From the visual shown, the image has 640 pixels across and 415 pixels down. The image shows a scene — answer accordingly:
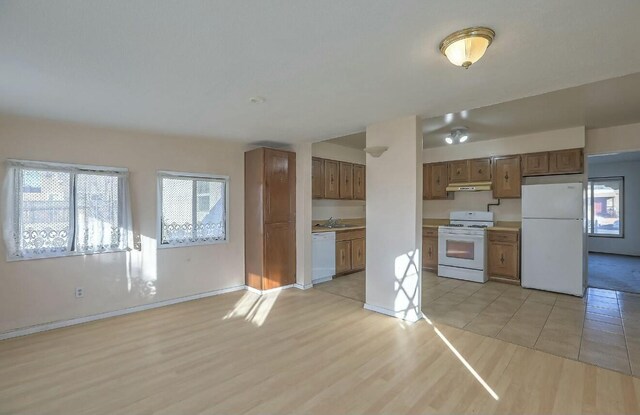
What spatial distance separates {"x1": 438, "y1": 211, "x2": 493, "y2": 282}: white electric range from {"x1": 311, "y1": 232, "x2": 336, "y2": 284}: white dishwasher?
2.02 meters

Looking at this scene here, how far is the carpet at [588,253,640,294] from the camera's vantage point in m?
4.93

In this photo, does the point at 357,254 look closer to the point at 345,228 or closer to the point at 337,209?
the point at 345,228

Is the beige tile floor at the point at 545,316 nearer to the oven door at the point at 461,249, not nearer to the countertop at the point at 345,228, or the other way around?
the oven door at the point at 461,249

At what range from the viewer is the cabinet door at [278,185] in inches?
184

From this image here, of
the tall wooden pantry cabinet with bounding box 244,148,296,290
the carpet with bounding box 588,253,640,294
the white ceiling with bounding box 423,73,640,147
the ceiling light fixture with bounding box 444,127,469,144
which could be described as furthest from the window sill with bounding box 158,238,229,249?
the carpet with bounding box 588,253,640,294

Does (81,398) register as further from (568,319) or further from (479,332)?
(568,319)

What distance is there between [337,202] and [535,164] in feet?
11.6

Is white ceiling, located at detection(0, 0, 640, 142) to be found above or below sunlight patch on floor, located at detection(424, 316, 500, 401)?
above

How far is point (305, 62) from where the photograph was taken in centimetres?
212

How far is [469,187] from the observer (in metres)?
5.63

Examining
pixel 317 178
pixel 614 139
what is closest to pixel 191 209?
pixel 317 178

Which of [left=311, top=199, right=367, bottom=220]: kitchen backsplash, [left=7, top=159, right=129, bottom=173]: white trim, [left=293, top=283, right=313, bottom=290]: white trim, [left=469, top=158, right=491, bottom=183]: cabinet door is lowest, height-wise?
[left=293, top=283, right=313, bottom=290]: white trim

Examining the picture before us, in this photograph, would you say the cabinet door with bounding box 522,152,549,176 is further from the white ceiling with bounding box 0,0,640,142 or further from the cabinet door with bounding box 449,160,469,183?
the white ceiling with bounding box 0,0,640,142

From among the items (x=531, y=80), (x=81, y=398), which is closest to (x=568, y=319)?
(x=531, y=80)
